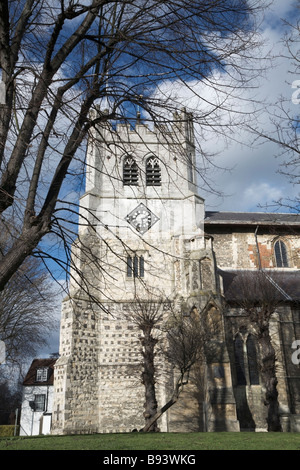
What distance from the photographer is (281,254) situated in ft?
78.3

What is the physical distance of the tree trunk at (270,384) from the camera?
15.5 metres

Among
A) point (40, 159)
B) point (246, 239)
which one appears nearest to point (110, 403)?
point (246, 239)

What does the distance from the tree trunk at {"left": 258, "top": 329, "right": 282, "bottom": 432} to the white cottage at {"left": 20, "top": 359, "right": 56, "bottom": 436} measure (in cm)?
1965

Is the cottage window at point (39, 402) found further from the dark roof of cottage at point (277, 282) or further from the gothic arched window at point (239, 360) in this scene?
the gothic arched window at point (239, 360)

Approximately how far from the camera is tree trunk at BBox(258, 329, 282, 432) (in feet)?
50.9

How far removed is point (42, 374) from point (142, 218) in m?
18.9

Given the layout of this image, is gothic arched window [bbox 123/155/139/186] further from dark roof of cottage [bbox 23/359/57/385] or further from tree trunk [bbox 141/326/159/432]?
Result: dark roof of cottage [bbox 23/359/57/385]

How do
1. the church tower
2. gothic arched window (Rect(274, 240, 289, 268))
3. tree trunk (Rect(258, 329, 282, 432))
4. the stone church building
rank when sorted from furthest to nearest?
gothic arched window (Rect(274, 240, 289, 268)), the church tower, the stone church building, tree trunk (Rect(258, 329, 282, 432))

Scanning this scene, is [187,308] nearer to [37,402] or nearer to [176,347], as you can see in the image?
[176,347]

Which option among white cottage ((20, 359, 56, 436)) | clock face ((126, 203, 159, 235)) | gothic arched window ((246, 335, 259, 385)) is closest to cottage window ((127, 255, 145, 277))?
clock face ((126, 203, 159, 235))

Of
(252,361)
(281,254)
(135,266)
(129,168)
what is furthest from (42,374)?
(129,168)

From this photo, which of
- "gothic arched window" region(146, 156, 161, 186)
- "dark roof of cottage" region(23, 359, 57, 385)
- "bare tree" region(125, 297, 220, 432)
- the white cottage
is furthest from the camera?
"dark roof of cottage" region(23, 359, 57, 385)

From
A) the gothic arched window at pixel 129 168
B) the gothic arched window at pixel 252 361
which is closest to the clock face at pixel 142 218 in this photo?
the gothic arched window at pixel 129 168

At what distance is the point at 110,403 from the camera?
1936 cm
